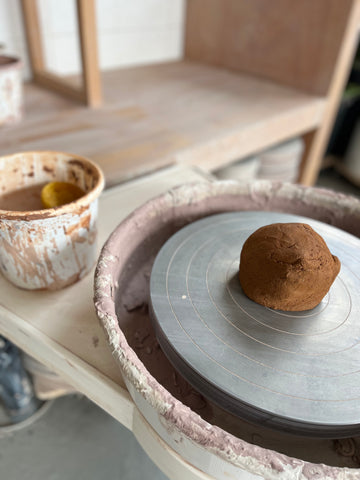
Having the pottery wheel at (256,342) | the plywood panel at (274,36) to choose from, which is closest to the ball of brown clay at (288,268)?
the pottery wheel at (256,342)

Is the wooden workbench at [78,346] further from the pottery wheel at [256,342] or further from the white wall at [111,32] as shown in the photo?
the white wall at [111,32]

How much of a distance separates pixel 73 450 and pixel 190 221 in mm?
1115

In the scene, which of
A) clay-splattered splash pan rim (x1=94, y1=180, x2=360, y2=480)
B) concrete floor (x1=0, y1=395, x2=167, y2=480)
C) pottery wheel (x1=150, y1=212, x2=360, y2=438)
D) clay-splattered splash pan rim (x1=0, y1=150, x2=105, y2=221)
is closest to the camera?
clay-splattered splash pan rim (x1=94, y1=180, x2=360, y2=480)

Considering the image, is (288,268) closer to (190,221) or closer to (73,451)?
(190,221)

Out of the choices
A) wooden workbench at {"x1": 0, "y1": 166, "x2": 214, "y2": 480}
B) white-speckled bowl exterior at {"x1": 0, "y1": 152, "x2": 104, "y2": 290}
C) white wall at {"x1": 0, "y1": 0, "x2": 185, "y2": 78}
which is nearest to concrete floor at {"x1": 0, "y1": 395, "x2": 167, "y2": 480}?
wooden workbench at {"x1": 0, "y1": 166, "x2": 214, "y2": 480}

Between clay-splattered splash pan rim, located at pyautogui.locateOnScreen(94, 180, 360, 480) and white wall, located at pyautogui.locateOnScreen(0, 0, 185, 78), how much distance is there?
5.46 ft

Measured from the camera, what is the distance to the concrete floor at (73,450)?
1440mm

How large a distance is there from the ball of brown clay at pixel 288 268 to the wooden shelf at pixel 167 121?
77cm

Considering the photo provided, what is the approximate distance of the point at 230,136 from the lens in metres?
1.78

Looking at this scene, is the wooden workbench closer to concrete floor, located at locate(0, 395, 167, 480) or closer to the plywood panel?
concrete floor, located at locate(0, 395, 167, 480)

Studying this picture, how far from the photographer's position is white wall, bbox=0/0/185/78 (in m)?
2.13

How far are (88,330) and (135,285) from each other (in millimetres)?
190

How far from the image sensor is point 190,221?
1100mm

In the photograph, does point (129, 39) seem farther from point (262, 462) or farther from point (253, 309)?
point (262, 462)
